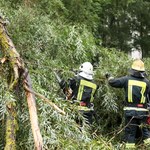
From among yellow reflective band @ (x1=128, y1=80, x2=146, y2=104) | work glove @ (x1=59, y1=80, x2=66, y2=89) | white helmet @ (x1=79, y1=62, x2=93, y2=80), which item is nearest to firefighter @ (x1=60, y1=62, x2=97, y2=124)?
white helmet @ (x1=79, y1=62, x2=93, y2=80)

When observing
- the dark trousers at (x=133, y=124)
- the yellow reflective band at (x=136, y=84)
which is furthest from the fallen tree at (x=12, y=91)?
the dark trousers at (x=133, y=124)

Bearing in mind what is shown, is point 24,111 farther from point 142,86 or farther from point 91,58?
point 91,58

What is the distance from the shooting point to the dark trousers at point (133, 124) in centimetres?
607

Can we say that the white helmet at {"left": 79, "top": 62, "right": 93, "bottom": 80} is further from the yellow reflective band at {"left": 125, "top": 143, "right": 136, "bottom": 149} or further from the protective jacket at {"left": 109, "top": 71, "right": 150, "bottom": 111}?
the yellow reflective band at {"left": 125, "top": 143, "right": 136, "bottom": 149}

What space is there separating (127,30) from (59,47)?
33.3ft

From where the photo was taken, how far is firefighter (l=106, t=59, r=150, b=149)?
19.9ft

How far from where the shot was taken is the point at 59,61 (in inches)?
265

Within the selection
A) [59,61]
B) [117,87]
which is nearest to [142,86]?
[117,87]

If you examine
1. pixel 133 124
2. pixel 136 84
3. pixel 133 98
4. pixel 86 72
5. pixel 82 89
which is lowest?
pixel 133 124

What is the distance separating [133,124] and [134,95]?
427 mm

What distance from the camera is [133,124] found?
6.05m

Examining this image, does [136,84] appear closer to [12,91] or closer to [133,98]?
[133,98]

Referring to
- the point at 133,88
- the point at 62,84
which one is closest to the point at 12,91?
the point at 62,84

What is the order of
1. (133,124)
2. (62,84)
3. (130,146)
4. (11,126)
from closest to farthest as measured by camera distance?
(11,126)
(130,146)
(62,84)
(133,124)
